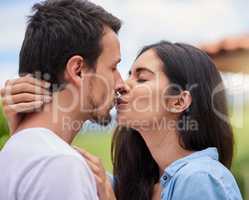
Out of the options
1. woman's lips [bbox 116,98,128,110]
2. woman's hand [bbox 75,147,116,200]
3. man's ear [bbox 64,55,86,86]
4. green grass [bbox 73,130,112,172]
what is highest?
man's ear [bbox 64,55,86,86]

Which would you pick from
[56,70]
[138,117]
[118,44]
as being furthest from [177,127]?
[56,70]

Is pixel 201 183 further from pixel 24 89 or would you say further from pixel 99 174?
pixel 24 89

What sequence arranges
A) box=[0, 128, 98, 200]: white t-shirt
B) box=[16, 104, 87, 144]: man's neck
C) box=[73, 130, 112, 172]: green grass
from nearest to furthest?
box=[0, 128, 98, 200]: white t-shirt → box=[16, 104, 87, 144]: man's neck → box=[73, 130, 112, 172]: green grass

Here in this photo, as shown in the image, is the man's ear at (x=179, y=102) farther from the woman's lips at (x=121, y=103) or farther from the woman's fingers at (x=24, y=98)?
the woman's fingers at (x=24, y=98)

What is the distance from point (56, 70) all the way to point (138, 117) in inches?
22.5

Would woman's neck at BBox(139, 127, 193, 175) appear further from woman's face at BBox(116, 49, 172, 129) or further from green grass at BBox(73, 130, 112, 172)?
green grass at BBox(73, 130, 112, 172)

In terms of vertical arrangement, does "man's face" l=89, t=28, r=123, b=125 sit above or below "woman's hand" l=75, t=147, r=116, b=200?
above

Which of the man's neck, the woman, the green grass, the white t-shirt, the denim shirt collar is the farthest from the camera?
the green grass

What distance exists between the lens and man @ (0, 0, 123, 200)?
39.0 inches

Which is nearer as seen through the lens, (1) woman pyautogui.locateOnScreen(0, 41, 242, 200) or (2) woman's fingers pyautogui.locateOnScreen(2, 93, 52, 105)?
(2) woman's fingers pyautogui.locateOnScreen(2, 93, 52, 105)

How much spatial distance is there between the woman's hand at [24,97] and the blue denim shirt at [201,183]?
515mm

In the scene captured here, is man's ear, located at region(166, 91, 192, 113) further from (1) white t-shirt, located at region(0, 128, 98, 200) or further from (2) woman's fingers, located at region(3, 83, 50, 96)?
(1) white t-shirt, located at region(0, 128, 98, 200)

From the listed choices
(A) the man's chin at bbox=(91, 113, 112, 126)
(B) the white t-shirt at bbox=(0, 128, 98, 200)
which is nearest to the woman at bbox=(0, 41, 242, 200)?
(A) the man's chin at bbox=(91, 113, 112, 126)

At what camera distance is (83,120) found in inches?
49.3
